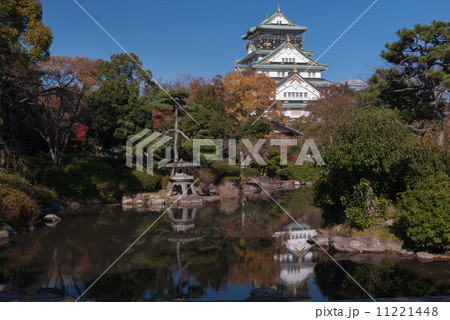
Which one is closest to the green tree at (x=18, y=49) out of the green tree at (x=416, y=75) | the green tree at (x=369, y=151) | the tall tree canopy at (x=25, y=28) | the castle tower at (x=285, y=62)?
the tall tree canopy at (x=25, y=28)

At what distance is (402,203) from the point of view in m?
7.53

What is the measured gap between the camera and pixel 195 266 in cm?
711

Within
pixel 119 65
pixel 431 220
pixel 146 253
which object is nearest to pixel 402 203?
pixel 431 220

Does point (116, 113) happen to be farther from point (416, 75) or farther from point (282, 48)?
point (282, 48)

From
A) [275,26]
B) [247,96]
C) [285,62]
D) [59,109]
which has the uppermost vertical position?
[275,26]

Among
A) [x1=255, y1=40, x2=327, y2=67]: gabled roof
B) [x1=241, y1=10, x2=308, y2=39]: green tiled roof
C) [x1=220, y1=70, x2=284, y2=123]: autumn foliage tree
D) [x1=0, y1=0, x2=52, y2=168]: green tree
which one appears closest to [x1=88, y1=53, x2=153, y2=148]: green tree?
[x1=0, y1=0, x2=52, y2=168]: green tree

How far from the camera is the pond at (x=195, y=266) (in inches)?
226

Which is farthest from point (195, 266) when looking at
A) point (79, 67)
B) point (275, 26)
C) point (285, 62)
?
point (275, 26)

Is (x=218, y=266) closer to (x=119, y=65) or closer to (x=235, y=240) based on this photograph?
(x=235, y=240)

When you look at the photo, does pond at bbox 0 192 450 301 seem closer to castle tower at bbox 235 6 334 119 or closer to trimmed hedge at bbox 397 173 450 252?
trimmed hedge at bbox 397 173 450 252

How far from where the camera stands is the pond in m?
5.74

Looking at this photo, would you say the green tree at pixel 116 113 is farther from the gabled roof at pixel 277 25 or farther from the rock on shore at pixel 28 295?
the gabled roof at pixel 277 25

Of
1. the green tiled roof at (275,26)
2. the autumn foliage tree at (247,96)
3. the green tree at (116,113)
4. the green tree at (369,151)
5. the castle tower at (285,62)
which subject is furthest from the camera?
the green tiled roof at (275,26)

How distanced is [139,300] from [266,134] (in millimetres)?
18343
